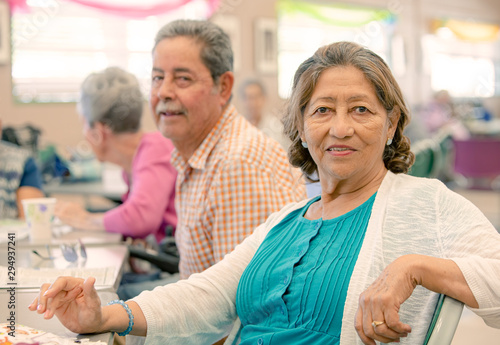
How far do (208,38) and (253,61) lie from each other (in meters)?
5.80

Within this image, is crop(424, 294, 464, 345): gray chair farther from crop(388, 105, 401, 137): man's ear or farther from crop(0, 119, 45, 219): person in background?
crop(0, 119, 45, 219): person in background

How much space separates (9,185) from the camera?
8.63ft

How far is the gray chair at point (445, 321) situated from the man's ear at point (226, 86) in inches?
44.4

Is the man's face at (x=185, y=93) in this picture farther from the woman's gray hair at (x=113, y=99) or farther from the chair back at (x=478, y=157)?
the chair back at (x=478, y=157)

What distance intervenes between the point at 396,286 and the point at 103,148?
1925mm

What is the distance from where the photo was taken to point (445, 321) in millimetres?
902

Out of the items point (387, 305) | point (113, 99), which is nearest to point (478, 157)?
point (113, 99)

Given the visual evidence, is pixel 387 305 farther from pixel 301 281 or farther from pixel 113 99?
pixel 113 99

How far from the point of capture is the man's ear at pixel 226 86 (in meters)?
1.89

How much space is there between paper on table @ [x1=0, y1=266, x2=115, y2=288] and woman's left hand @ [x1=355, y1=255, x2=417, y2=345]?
71cm

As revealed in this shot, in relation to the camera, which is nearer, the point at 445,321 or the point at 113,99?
the point at 445,321

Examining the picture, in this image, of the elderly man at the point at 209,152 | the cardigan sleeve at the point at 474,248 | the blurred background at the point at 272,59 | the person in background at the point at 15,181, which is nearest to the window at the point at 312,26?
the blurred background at the point at 272,59

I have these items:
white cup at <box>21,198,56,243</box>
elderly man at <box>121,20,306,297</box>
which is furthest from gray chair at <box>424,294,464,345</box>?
white cup at <box>21,198,56,243</box>

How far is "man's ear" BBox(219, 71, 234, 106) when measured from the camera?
6.19 ft
